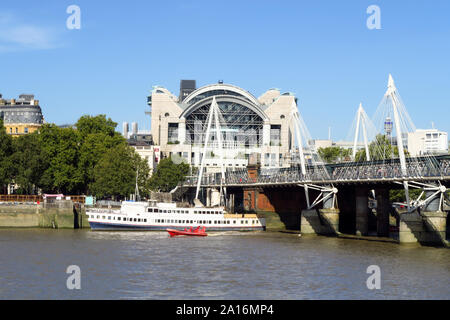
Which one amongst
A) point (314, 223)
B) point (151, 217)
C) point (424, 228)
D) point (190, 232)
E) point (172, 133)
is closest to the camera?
point (424, 228)

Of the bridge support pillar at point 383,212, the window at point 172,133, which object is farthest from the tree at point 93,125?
the bridge support pillar at point 383,212

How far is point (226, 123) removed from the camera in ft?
579

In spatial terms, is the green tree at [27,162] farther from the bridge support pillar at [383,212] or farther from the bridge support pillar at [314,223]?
the bridge support pillar at [383,212]

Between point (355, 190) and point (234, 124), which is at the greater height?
point (234, 124)

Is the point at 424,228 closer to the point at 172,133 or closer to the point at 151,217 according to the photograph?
the point at 151,217

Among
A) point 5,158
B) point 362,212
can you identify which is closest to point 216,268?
point 362,212

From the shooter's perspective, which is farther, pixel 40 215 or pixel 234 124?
pixel 234 124

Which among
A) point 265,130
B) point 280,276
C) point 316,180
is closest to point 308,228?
point 316,180

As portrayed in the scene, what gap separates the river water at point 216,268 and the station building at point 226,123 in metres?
86.0

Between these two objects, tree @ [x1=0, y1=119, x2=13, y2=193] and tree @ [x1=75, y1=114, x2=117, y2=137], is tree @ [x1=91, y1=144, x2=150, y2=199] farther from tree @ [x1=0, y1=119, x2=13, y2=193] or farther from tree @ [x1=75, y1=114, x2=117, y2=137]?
tree @ [x1=75, y1=114, x2=117, y2=137]

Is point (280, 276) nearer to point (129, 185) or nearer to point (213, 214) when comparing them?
point (213, 214)

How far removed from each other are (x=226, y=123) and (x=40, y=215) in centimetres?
7993

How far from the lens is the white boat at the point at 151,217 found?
321 ft
